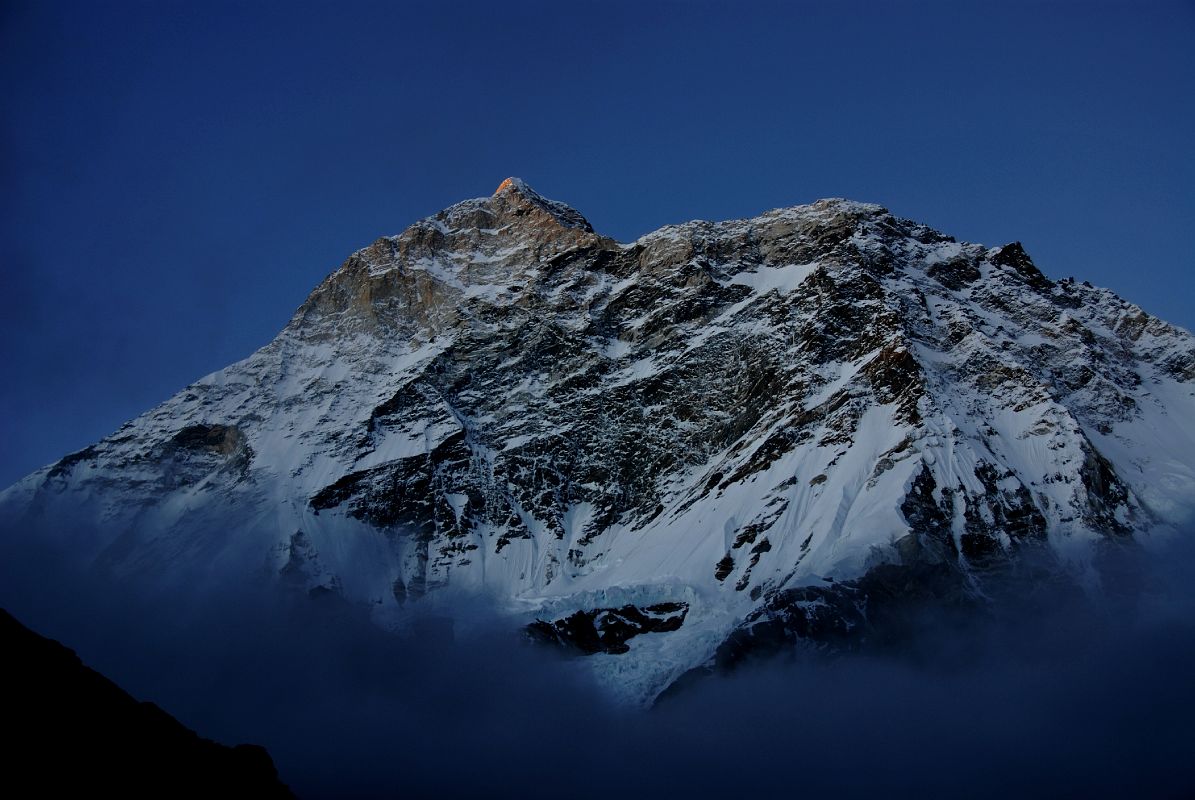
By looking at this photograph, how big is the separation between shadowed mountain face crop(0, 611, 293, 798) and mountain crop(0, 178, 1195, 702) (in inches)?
3138

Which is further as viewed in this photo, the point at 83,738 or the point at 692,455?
the point at 692,455

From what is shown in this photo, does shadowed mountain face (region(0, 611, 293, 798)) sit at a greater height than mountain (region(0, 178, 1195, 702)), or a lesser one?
lesser

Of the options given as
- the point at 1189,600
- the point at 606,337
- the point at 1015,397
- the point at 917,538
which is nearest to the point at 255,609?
the point at 606,337

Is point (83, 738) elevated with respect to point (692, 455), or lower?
lower

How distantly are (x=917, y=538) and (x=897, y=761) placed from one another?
2547 centimetres

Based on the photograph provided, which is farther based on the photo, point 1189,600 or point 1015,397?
point 1015,397

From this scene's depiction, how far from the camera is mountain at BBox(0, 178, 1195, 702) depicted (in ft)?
385

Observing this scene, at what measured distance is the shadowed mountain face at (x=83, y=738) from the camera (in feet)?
110

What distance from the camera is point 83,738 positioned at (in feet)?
117

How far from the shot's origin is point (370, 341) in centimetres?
19962

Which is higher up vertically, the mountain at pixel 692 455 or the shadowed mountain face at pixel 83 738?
the mountain at pixel 692 455

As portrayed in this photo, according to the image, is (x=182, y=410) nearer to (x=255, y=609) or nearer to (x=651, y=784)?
(x=255, y=609)

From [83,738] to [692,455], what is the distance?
4821 inches

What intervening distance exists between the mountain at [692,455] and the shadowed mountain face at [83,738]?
3138 inches
